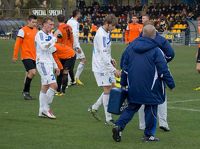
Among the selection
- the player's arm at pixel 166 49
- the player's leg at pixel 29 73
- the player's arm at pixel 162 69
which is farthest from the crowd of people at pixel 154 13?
the player's arm at pixel 162 69

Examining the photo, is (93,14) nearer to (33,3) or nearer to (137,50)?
(33,3)

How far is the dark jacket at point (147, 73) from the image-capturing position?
10383mm

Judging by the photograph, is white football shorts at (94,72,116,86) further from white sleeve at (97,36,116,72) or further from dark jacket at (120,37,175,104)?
dark jacket at (120,37,175,104)

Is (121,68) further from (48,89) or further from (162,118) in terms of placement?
(48,89)

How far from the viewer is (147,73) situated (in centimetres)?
1039

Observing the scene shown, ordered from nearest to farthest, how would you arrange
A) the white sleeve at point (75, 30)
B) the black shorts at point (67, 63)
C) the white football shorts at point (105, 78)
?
1. the white football shorts at point (105, 78)
2. the black shorts at point (67, 63)
3. the white sleeve at point (75, 30)

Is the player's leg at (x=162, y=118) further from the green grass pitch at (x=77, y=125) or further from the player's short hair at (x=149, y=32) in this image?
the player's short hair at (x=149, y=32)

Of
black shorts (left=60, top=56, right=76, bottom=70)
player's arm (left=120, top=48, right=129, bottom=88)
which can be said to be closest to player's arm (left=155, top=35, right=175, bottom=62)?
player's arm (left=120, top=48, right=129, bottom=88)

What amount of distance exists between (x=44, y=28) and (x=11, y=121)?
6.52 feet

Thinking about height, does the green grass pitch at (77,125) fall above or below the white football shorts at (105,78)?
below

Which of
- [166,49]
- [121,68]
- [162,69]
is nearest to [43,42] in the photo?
[121,68]

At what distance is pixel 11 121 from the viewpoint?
12742 millimetres

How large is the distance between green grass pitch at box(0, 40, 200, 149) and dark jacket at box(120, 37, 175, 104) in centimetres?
77

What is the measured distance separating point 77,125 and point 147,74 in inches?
97.8
